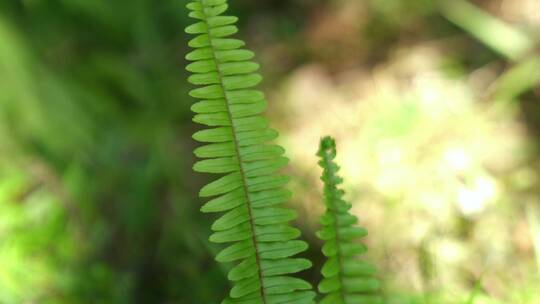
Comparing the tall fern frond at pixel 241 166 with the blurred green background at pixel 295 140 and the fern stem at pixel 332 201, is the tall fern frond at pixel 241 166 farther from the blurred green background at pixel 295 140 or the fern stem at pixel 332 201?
the blurred green background at pixel 295 140

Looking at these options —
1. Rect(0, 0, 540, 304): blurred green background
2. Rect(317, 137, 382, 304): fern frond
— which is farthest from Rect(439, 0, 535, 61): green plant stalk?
Rect(317, 137, 382, 304): fern frond

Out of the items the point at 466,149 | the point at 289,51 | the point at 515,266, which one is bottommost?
the point at 515,266

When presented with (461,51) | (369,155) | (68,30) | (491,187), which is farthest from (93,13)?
(491,187)

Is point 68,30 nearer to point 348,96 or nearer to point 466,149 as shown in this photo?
point 348,96

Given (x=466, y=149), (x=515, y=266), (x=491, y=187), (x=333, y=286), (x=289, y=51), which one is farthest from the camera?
(x=289, y=51)

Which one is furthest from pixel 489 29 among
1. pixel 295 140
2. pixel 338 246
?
pixel 338 246

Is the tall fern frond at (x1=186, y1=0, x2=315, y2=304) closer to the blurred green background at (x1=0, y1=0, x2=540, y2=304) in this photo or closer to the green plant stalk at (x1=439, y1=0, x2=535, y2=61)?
the blurred green background at (x1=0, y1=0, x2=540, y2=304)

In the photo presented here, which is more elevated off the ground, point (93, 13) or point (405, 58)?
point (93, 13)
